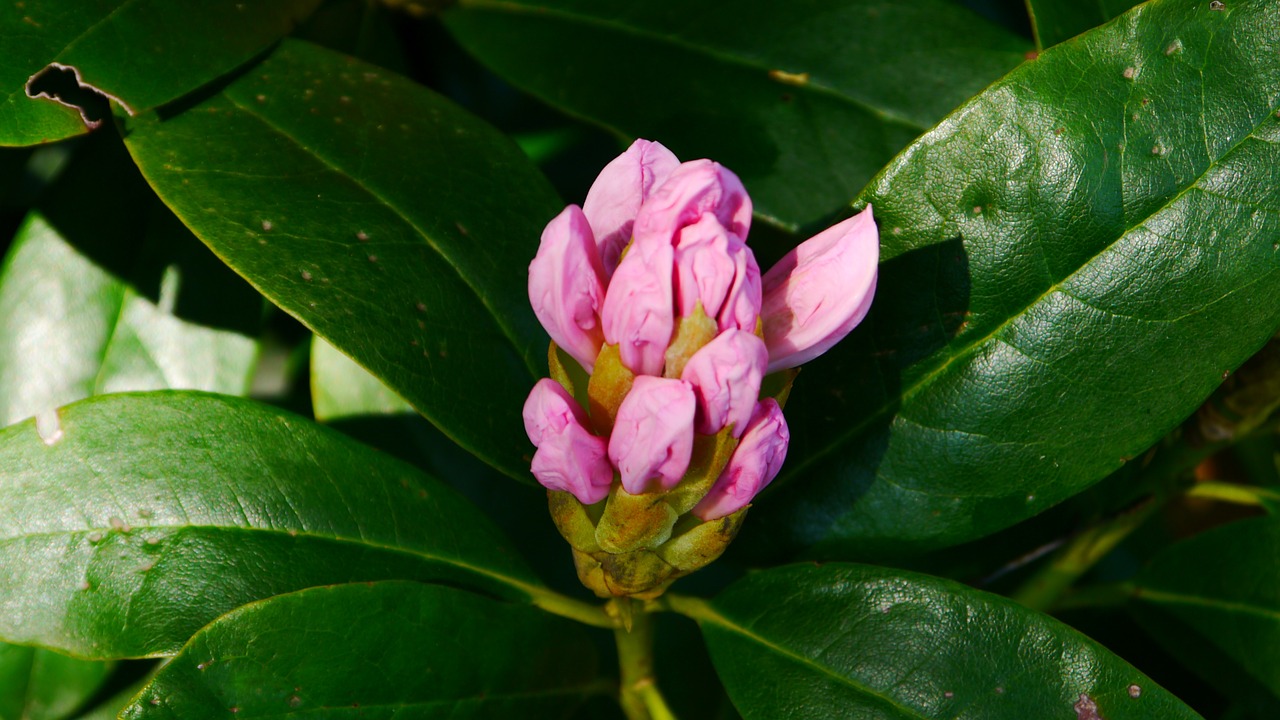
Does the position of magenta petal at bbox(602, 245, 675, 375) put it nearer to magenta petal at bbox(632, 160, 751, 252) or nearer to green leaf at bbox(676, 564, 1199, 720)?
magenta petal at bbox(632, 160, 751, 252)

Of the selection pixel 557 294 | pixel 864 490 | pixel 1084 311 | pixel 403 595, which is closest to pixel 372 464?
pixel 403 595

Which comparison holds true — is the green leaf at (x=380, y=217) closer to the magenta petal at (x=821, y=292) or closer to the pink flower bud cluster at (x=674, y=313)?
the pink flower bud cluster at (x=674, y=313)

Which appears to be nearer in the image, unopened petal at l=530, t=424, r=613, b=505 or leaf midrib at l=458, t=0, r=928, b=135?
unopened petal at l=530, t=424, r=613, b=505

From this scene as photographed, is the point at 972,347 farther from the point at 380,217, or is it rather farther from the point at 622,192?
the point at 380,217

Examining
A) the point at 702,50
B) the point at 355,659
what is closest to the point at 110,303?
the point at 355,659

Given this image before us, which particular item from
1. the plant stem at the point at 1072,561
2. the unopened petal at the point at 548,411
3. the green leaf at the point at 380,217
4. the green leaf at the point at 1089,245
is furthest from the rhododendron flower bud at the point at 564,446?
the plant stem at the point at 1072,561

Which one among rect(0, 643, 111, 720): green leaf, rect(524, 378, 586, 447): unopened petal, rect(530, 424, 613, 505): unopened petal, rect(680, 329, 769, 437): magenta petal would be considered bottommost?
rect(0, 643, 111, 720): green leaf

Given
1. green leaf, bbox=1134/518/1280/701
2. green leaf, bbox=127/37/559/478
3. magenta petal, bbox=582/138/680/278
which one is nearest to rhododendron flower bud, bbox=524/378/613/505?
magenta petal, bbox=582/138/680/278
